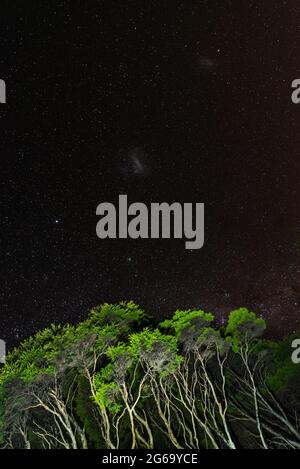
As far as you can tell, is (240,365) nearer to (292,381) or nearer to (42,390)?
(292,381)

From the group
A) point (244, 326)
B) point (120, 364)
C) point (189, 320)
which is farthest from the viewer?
point (244, 326)

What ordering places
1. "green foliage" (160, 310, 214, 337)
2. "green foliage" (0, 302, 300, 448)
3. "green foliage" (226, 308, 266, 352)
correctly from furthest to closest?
"green foliage" (226, 308, 266, 352) < "green foliage" (160, 310, 214, 337) < "green foliage" (0, 302, 300, 448)

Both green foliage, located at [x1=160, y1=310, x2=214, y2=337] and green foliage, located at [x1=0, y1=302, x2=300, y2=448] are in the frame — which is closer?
green foliage, located at [x1=0, y1=302, x2=300, y2=448]

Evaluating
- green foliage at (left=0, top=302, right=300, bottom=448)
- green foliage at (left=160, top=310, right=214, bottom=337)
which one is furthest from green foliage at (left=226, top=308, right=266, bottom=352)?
green foliage at (left=160, top=310, right=214, bottom=337)

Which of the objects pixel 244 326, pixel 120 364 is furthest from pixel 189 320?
pixel 120 364

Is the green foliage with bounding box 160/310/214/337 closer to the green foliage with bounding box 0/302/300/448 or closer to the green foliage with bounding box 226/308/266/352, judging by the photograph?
the green foliage with bounding box 0/302/300/448

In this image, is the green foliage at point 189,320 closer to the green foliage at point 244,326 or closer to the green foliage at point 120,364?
the green foliage at point 120,364

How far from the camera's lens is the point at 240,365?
26734mm

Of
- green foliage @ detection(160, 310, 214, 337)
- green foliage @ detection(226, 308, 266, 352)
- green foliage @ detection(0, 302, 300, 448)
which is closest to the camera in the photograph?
green foliage @ detection(0, 302, 300, 448)

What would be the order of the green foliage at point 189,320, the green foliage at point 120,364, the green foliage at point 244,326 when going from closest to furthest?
1. the green foliage at point 120,364
2. the green foliage at point 189,320
3. the green foliage at point 244,326

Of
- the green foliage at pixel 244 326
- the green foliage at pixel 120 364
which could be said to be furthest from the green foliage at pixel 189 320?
the green foliage at pixel 244 326

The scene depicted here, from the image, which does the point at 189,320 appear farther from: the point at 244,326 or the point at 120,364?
the point at 120,364
